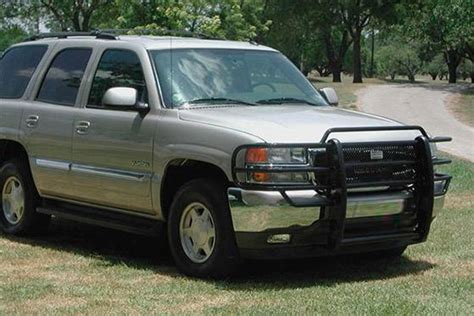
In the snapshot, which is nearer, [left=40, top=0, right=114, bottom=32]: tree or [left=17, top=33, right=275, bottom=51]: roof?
[left=17, top=33, right=275, bottom=51]: roof

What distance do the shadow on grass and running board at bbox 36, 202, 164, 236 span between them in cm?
30

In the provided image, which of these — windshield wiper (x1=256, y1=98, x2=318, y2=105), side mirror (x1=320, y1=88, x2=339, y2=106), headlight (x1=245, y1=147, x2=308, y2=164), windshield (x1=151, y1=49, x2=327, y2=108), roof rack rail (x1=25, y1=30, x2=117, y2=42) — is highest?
roof rack rail (x1=25, y1=30, x2=117, y2=42)

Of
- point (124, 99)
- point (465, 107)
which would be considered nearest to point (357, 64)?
point (465, 107)

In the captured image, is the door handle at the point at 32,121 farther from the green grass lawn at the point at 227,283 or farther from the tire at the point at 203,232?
the tire at the point at 203,232

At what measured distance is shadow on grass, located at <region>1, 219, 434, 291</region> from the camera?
6543mm

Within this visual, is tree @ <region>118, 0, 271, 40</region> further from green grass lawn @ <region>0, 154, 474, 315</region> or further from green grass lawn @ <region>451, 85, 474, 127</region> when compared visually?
green grass lawn @ <region>0, 154, 474, 315</region>

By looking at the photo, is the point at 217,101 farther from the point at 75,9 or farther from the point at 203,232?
the point at 75,9

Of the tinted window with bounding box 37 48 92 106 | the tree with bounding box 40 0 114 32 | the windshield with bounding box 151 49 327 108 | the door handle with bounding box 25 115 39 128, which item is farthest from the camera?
the tree with bounding box 40 0 114 32

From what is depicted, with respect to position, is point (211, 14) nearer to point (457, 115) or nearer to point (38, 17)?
point (457, 115)

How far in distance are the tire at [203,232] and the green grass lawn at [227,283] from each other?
120mm

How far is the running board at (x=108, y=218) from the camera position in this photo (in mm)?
7066

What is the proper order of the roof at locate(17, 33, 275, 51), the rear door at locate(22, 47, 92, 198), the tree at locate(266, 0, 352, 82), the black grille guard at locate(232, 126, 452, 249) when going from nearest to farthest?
the black grille guard at locate(232, 126, 452, 249) → the roof at locate(17, 33, 275, 51) → the rear door at locate(22, 47, 92, 198) → the tree at locate(266, 0, 352, 82)

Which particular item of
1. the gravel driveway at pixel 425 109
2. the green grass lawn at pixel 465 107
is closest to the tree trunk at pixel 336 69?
the gravel driveway at pixel 425 109

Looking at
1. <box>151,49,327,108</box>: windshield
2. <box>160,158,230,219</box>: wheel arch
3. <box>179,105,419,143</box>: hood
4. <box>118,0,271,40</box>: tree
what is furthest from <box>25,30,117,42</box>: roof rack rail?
<box>118,0,271,40</box>: tree
